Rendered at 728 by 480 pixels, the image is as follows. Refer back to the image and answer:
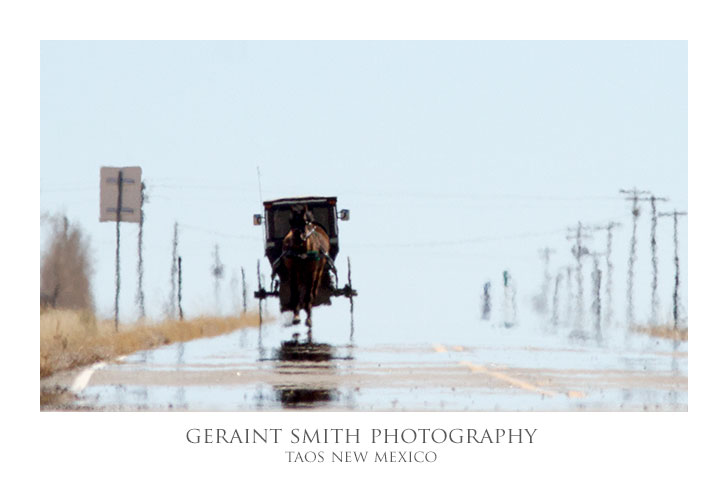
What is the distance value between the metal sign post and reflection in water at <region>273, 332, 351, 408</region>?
319 inches

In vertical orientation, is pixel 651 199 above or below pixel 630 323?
above

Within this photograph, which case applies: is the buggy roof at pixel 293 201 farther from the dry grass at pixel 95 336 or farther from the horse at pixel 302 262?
the dry grass at pixel 95 336

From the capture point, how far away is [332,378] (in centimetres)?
2242

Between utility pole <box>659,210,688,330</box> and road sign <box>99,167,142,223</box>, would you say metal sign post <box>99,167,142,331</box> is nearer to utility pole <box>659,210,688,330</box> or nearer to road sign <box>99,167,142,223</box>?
road sign <box>99,167,142,223</box>

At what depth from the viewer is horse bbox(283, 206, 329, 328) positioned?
36.8 metres

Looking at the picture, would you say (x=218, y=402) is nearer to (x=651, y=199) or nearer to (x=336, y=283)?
(x=336, y=283)

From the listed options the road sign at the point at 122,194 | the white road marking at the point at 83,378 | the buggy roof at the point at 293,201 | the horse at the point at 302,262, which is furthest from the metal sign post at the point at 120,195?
the white road marking at the point at 83,378

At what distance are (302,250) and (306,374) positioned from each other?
13622 mm

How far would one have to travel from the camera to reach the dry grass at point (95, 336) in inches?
1011

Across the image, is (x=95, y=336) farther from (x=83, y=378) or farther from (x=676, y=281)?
(x=676, y=281)
